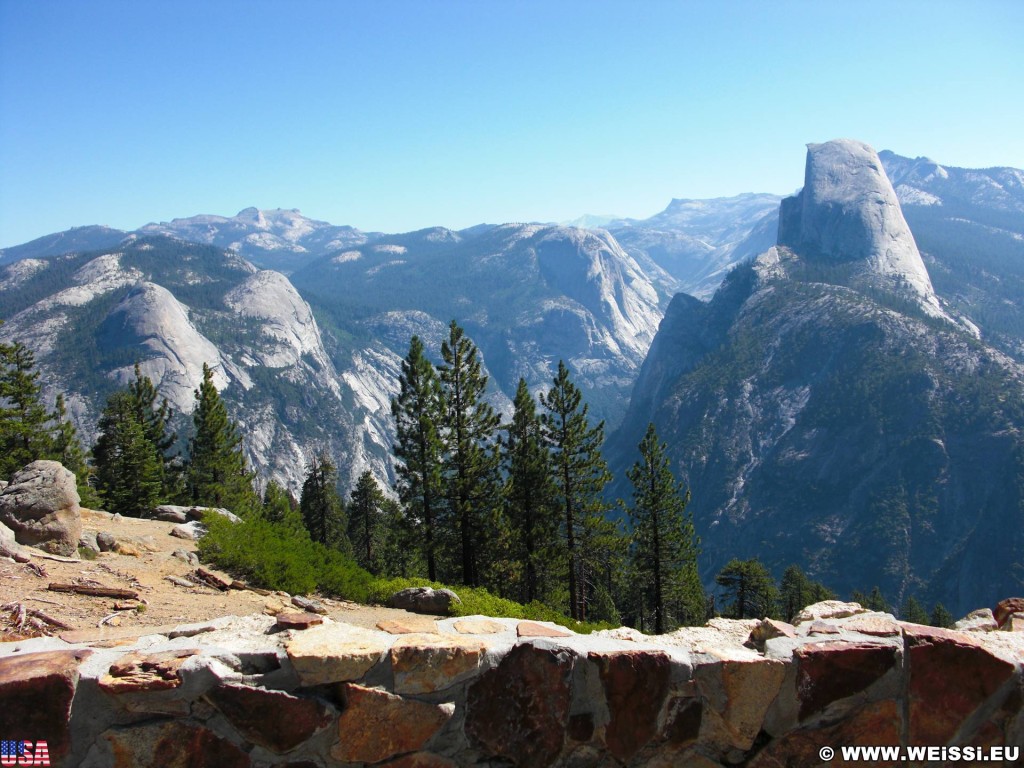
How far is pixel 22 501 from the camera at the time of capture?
9.44 metres

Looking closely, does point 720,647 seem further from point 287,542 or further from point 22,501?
point 22,501

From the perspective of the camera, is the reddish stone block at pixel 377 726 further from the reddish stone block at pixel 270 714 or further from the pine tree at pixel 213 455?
the pine tree at pixel 213 455

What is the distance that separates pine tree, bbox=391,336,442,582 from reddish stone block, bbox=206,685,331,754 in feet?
78.3

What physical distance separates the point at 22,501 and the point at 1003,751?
1218 cm

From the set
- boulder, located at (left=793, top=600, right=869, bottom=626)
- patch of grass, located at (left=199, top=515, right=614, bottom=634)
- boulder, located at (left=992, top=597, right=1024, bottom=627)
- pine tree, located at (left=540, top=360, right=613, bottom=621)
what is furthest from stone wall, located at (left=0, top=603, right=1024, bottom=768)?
pine tree, located at (left=540, top=360, right=613, bottom=621)

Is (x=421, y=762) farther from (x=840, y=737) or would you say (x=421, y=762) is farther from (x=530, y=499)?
(x=530, y=499)

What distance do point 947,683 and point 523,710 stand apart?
2772 millimetres

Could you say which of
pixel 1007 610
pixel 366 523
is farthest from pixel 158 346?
pixel 1007 610

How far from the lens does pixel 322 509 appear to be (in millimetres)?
51031

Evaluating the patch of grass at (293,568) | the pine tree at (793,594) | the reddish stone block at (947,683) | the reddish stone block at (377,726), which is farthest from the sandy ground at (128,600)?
the pine tree at (793,594)

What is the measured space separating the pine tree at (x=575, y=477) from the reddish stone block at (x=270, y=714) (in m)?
26.1

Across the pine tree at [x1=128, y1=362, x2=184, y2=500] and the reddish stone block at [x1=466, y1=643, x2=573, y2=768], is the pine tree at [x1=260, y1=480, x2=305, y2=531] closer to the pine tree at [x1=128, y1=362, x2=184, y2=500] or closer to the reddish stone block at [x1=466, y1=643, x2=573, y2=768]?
the pine tree at [x1=128, y1=362, x2=184, y2=500]

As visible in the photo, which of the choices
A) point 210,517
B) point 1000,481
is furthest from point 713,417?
point 210,517

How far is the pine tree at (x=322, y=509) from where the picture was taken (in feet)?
167
